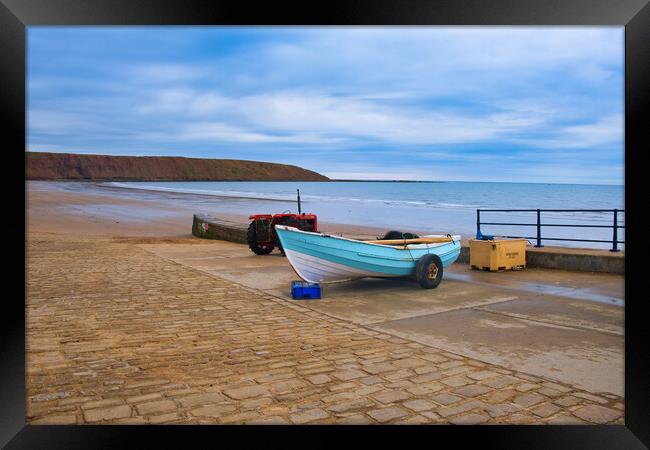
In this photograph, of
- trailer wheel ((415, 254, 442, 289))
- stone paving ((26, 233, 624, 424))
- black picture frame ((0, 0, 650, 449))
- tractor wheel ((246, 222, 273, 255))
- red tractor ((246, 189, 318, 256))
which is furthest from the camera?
tractor wheel ((246, 222, 273, 255))

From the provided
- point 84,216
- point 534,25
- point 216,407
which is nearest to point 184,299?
point 216,407

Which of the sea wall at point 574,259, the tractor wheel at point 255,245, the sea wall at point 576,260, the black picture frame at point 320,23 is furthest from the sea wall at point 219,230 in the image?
the black picture frame at point 320,23

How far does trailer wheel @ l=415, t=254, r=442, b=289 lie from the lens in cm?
938

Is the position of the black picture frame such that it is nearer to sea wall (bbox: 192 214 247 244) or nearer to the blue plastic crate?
the blue plastic crate

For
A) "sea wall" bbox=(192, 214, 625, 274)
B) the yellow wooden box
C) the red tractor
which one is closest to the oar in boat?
the yellow wooden box

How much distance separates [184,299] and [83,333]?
214 centimetres

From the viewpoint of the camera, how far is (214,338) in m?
6.31

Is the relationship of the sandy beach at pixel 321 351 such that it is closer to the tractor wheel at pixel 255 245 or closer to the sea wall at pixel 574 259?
the sea wall at pixel 574 259

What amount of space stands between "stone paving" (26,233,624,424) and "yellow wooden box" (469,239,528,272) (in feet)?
17.1

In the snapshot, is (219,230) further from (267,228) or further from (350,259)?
(350,259)

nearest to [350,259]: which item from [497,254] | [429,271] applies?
[429,271]

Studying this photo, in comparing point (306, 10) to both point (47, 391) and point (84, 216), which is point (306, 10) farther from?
point (84, 216)

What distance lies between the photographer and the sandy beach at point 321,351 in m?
4.20

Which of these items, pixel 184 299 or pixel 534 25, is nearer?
pixel 534 25
